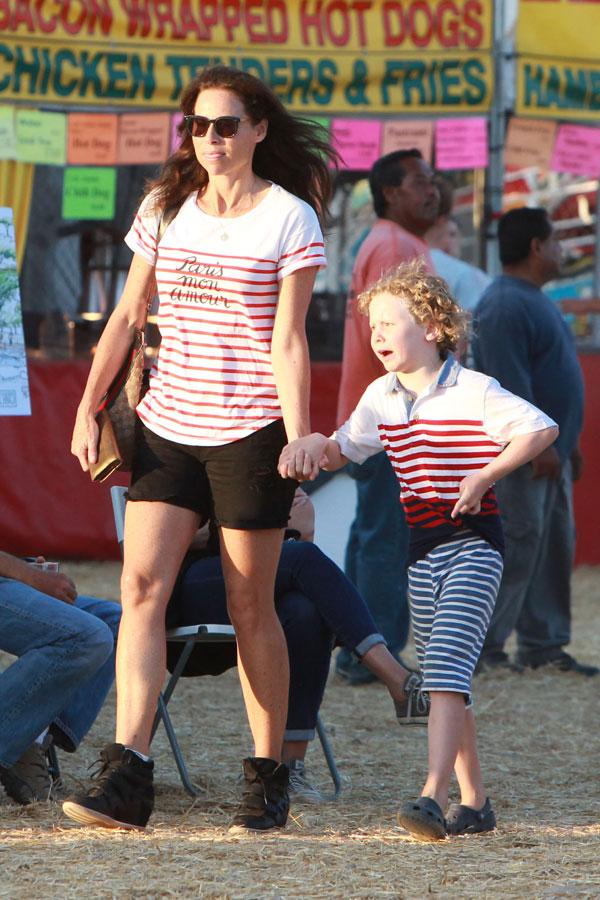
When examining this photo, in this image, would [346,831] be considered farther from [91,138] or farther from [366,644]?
[91,138]

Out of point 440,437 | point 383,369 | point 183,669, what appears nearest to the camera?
point 440,437

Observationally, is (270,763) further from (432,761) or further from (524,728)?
(524,728)

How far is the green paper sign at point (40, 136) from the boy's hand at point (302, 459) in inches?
210

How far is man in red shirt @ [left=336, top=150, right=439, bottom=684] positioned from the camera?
5.98 meters

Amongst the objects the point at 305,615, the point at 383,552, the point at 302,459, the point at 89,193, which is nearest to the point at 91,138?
the point at 89,193

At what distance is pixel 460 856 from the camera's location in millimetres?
3529

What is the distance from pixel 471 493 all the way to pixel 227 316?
70 centimetres

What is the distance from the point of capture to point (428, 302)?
3.84 meters

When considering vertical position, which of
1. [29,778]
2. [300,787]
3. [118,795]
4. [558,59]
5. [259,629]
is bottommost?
[300,787]

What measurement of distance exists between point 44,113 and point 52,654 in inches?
201

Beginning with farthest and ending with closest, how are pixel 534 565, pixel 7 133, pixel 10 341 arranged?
pixel 7 133 → pixel 534 565 → pixel 10 341

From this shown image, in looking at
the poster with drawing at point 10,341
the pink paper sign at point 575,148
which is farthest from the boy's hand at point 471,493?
the pink paper sign at point 575,148

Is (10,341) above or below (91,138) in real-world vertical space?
below

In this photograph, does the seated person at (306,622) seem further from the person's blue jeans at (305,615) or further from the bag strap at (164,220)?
the bag strap at (164,220)
